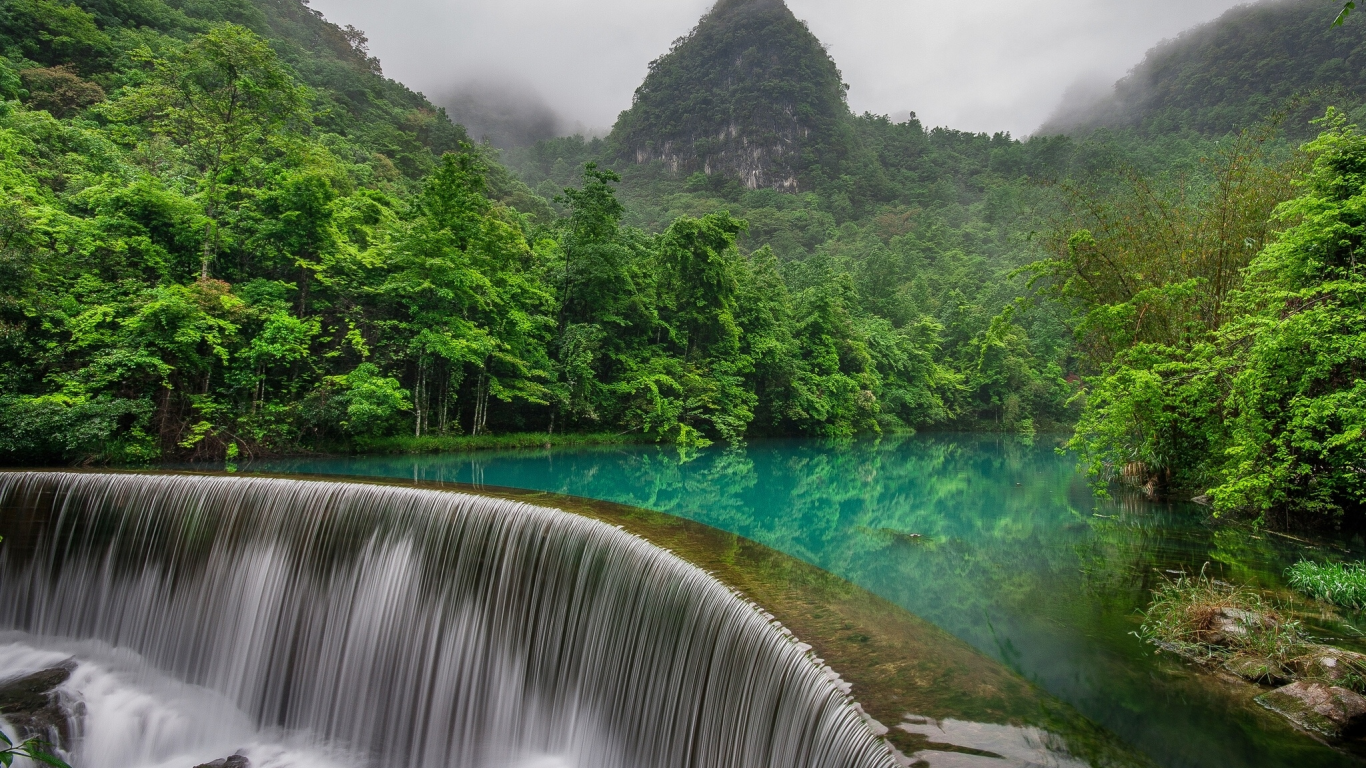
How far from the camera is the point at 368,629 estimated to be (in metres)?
6.50

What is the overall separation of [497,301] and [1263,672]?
17.1 m

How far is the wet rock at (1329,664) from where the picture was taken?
360 cm

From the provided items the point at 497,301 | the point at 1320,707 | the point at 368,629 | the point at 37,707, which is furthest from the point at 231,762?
the point at 497,301

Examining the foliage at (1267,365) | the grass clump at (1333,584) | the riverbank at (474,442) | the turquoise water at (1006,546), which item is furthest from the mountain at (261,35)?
the grass clump at (1333,584)

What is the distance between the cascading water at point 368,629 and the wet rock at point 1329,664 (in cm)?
320

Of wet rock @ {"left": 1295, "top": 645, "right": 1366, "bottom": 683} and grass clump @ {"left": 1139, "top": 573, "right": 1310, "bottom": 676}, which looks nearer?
wet rock @ {"left": 1295, "top": 645, "right": 1366, "bottom": 683}

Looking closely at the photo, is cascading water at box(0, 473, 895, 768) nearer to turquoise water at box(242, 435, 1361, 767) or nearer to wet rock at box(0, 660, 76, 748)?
wet rock at box(0, 660, 76, 748)

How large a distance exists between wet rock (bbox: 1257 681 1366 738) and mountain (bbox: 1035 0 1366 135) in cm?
5675

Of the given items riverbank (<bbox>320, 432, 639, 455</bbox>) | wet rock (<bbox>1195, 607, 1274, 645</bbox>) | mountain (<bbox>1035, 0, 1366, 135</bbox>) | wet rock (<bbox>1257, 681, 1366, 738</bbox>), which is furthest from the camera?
mountain (<bbox>1035, 0, 1366, 135</bbox>)

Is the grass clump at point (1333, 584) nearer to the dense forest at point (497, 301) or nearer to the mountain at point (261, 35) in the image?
the dense forest at point (497, 301)

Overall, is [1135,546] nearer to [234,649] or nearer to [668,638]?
[668,638]

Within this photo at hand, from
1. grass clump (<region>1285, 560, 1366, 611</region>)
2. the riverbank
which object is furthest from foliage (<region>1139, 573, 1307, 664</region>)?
the riverbank

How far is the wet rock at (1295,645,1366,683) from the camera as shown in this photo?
142 inches

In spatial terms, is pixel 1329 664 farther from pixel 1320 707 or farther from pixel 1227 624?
pixel 1227 624
